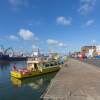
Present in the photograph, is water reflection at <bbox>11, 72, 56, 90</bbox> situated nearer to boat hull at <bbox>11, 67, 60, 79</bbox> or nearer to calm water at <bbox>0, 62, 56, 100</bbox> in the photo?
calm water at <bbox>0, 62, 56, 100</bbox>

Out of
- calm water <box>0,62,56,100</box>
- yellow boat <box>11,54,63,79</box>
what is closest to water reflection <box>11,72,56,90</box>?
calm water <box>0,62,56,100</box>

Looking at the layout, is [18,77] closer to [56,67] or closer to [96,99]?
[56,67]

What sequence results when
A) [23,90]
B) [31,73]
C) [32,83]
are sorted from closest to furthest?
1. [23,90]
2. [32,83]
3. [31,73]

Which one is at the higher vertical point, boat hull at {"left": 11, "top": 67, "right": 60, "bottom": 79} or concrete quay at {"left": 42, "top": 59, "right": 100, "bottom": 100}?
concrete quay at {"left": 42, "top": 59, "right": 100, "bottom": 100}

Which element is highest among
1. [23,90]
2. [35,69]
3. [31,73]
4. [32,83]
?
[35,69]

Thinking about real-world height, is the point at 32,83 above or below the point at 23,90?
above

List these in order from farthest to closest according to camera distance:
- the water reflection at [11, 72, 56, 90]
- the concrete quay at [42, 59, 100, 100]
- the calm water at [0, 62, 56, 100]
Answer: the water reflection at [11, 72, 56, 90] → the calm water at [0, 62, 56, 100] → the concrete quay at [42, 59, 100, 100]

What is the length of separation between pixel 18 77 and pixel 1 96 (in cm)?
1555

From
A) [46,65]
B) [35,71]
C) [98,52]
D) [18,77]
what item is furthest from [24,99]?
[98,52]

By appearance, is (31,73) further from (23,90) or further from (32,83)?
(23,90)

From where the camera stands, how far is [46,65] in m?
49.2

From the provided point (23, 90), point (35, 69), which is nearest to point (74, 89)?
point (23, 90)

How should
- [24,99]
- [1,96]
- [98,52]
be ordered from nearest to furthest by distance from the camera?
[24,99], [1,96], [98,52]

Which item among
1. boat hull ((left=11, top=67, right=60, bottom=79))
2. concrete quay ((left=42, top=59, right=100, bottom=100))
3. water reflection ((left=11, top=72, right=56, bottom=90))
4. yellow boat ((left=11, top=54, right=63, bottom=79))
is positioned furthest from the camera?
yellow boat ((left=11, top=54, right=63, bottom=79))
